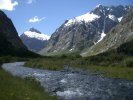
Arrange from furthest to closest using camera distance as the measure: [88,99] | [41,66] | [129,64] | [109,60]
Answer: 1. [109,60]
2. [41,66]
3. [129,64]
4. [88,99]

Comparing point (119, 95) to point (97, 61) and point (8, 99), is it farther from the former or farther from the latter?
point (97, 61)

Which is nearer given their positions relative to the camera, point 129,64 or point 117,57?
point 129,64

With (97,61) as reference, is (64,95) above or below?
below

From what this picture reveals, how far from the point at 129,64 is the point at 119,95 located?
291 ft

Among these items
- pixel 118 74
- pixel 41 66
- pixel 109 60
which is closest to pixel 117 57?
pixel 109 60

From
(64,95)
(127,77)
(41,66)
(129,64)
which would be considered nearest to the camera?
(64,95)

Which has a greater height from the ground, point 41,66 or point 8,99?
point 41,66

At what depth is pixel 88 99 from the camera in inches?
1869

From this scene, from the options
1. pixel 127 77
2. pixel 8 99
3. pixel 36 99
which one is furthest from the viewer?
pixel 127 77

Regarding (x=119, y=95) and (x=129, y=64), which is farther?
(x=129, y=64)

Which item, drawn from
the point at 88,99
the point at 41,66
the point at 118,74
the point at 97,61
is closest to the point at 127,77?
the point at 118,74

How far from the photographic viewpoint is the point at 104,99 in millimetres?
47812

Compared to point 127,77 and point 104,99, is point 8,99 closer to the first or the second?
point 104,99

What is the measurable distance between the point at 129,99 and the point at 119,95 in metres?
4.36
